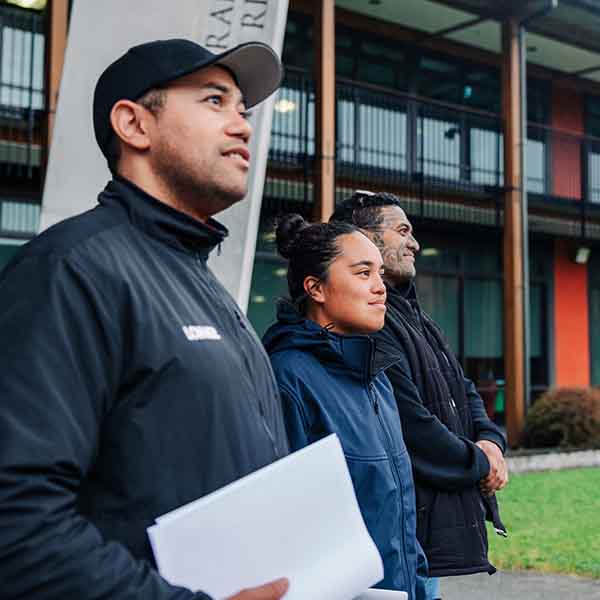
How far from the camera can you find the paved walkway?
5.80 metres

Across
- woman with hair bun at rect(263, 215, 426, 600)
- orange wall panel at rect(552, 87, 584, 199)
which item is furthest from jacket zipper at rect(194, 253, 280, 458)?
orange wall panel at rect(552, 87, 584, 199)

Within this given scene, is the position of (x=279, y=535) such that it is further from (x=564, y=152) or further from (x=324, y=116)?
(x=564, y=152)

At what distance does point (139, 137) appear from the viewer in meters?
1.88

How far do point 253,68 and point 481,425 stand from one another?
7.52 ft

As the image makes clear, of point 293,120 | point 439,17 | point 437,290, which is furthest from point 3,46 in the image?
point 437,290

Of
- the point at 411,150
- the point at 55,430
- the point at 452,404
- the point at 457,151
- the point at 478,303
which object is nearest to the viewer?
the point at 55,430

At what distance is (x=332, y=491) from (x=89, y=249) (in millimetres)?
647

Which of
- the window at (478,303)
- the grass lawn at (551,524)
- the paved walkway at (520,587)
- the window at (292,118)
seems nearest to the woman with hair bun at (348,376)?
the paved walkway at (520,587)

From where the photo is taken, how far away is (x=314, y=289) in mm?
3113

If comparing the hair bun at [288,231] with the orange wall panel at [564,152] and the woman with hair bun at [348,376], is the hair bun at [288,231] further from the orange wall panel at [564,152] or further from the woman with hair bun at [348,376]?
the orange wall panel at [564,152]

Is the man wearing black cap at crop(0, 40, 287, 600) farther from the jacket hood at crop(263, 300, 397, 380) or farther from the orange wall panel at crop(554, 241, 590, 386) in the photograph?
the orange wall panel at crop(554, 241, 590, 386)

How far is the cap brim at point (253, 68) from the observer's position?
6.41 ft

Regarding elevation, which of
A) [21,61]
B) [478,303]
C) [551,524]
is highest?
[21,61]

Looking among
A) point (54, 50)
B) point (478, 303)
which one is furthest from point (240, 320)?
point (478, 303)
